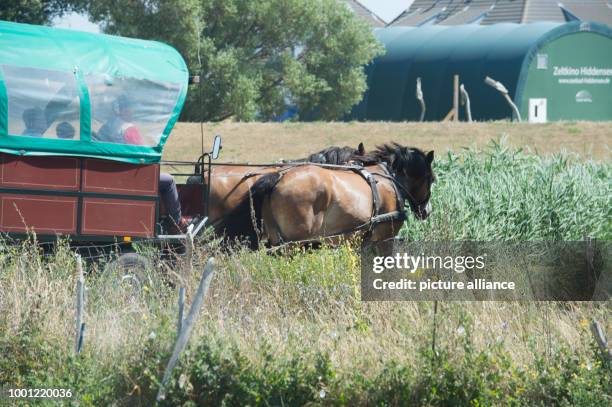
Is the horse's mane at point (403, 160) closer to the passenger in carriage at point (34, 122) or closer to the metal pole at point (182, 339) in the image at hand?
the passenger in carriage at point (34, 122)

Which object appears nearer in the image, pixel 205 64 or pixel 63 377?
pixel 63 377

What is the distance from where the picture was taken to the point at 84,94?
32.0 ft

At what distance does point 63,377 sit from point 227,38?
30.1 metres

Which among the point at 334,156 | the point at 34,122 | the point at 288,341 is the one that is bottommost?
the point at 288,341

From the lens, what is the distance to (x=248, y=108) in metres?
35.0

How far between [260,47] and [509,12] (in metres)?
17.5

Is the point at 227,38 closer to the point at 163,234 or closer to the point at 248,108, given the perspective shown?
the point at 248,108

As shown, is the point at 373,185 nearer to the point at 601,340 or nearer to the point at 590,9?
the point at 601,340

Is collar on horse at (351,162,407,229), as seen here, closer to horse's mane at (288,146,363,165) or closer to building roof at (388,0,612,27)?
horse's mane at (288,146,363,165)

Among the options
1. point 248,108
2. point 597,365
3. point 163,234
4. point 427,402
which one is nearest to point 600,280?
point 597,365

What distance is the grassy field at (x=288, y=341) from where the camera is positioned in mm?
6703

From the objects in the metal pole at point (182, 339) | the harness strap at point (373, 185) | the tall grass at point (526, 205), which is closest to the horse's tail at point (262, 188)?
the harness strap at point (373, 185)

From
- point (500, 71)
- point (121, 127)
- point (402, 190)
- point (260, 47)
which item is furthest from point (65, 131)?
point (500, 71)

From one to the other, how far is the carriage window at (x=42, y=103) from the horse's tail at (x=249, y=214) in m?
2.04
